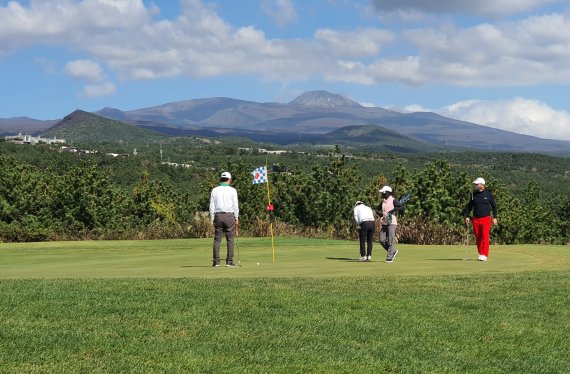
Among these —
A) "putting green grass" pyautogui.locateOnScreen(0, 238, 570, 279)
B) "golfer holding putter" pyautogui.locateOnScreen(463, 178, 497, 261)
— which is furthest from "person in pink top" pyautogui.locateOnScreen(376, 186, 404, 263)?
"golfer holding putter" pyautogui.locateOnScreen(463, 178, 497, 261)

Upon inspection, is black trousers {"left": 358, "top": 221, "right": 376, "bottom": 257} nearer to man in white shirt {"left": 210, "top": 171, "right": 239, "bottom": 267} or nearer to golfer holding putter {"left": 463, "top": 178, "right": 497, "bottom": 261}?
golfer holding putter {"left": 463, "top": 178, "right": 497, "bottom": 261}

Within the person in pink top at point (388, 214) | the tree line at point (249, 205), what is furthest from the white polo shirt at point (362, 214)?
the tree line at point (249, 205)

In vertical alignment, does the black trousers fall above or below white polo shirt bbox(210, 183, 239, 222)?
below

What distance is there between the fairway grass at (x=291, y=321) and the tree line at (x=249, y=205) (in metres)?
16.6

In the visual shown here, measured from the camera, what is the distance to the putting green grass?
15305mm

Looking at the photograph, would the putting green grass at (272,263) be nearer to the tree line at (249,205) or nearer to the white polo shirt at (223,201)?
the white polo shirt at (223,201)

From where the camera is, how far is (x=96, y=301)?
412 inches

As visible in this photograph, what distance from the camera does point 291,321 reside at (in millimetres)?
9250

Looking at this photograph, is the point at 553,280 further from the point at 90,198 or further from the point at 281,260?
the point at 90,198

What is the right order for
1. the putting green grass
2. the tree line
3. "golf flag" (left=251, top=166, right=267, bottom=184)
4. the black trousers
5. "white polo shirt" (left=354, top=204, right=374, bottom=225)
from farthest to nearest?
the tree line
"golf flag" (left=251, top=166, right=267, bottom=184)
"white polo shirt" (left=354, top=204, right=374, bottom=225)
the black trousers
the putting green grass

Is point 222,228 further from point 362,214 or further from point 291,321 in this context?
point 291,321

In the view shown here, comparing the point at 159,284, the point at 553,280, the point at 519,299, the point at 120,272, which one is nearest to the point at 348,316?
the point at 519,299

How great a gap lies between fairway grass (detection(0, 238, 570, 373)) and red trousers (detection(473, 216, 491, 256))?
2.31 m

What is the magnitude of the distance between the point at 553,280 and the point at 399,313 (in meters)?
4.87
